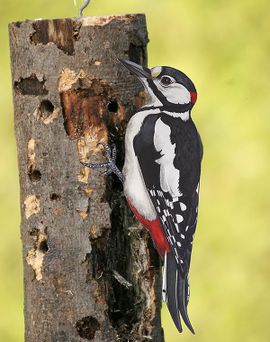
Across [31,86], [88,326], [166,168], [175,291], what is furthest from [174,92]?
[88,326]

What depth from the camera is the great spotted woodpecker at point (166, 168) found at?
3957 millimetres

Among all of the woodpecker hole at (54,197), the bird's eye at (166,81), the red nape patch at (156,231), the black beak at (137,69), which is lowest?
the red nape patch at (156,231)

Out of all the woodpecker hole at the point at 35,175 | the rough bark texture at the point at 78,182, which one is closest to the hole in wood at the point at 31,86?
the rough bark texture at the point at 78,182

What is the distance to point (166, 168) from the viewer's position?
3.97 meters

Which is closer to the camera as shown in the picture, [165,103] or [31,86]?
[165,103]

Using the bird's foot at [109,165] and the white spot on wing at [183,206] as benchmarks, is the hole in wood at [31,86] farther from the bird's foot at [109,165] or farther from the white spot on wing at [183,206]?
the white spot on wing at [183,206]

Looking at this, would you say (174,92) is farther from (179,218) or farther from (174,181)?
(179,218)

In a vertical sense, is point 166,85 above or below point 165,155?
above

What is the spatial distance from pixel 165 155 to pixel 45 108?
44cm

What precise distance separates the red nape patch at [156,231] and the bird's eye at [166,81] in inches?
15.1

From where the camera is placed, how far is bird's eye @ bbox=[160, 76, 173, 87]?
157 inches

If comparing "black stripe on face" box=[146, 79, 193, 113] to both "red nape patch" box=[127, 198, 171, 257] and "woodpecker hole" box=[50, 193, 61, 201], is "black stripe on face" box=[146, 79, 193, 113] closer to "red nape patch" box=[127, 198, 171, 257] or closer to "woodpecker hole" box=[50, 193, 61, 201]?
"red nape patch" box=[127, 198, 171, 257]

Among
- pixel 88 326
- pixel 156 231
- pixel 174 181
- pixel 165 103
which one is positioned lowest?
pixel 88 326

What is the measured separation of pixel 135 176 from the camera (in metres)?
3.97
